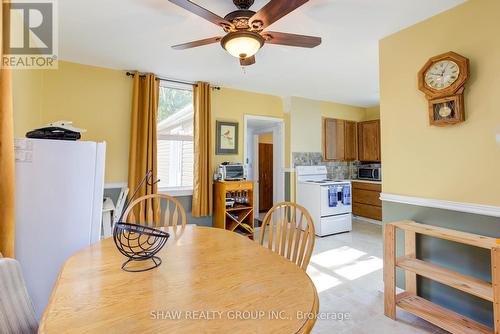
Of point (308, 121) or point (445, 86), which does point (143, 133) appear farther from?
point (445, 86)

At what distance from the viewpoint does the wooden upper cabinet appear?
207 inches

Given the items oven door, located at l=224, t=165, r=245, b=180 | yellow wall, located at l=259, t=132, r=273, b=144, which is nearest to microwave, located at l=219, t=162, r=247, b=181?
oven door, located at l=224, t=165, r=245, b=180

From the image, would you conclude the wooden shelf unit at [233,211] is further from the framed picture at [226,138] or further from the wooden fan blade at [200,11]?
the wooden fan blade at [200,11]

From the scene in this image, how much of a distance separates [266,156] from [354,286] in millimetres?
4169

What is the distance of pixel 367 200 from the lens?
201 inches

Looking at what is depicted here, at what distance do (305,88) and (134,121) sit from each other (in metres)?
2.71

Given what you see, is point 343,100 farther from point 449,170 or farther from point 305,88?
point 449,170

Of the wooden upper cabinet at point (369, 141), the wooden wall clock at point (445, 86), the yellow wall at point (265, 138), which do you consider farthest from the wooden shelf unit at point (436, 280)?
the yellow wall at point (265, 138)

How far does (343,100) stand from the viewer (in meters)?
5.12

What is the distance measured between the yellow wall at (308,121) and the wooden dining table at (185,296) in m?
3.67

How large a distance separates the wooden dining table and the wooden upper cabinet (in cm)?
475

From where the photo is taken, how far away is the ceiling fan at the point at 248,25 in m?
1.50

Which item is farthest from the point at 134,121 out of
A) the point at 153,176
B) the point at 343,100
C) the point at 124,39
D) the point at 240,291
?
the point at 343,100

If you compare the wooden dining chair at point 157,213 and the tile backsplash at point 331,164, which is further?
the tile backsplash at point 331,164
